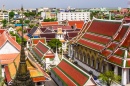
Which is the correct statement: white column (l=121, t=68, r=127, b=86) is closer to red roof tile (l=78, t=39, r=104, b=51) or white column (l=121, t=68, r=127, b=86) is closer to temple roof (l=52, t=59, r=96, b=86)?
temple roof (l=52, t=59, r=96, b=86)

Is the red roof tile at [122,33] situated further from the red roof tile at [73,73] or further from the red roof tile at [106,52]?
the red roof tile at [73,73]

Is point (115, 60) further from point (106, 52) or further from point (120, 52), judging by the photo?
point (106, 52)

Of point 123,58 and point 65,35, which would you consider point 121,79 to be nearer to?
point 123,58

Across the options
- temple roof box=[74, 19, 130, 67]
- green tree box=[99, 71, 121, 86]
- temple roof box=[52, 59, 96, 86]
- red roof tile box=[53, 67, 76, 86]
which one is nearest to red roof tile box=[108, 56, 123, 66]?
temple roof box=[74, 19, 130, 67]

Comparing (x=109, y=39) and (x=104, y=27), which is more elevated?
(x=104, y=27)

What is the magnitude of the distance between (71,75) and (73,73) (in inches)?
10.0

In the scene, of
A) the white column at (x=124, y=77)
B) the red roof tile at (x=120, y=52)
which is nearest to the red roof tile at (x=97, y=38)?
the red roof tile at (x=120, y=52)

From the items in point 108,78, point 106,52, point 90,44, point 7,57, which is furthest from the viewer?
point 90,44

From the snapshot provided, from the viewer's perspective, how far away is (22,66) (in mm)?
10320

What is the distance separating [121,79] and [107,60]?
277 cm

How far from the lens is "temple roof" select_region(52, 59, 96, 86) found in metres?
20.6

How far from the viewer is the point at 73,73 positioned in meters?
22.8

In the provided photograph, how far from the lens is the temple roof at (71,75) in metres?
20.6

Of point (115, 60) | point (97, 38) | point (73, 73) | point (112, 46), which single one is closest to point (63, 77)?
point (73, 73)
